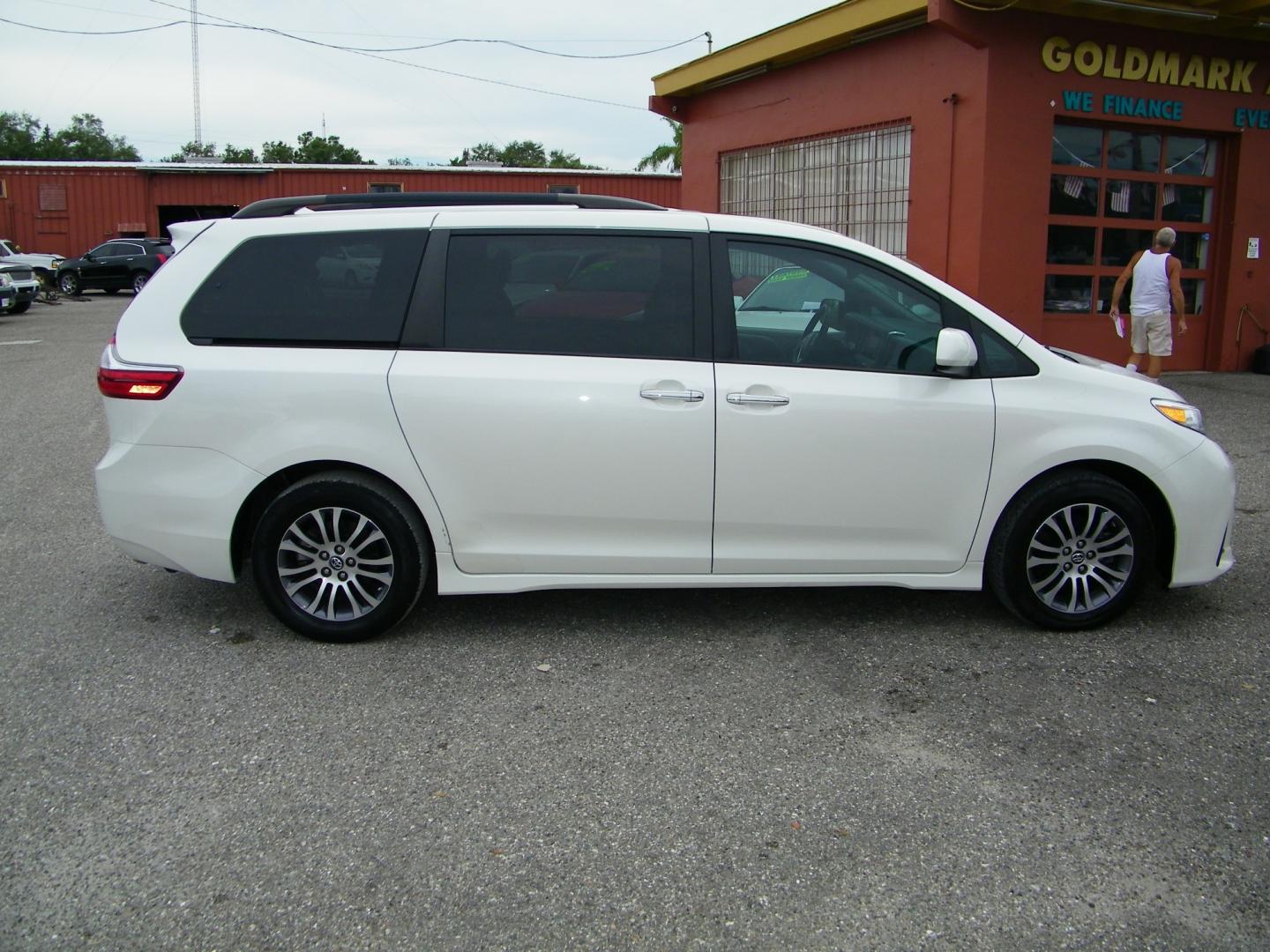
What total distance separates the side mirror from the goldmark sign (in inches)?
328

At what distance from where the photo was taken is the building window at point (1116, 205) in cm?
1185

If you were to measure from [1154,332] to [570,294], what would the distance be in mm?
8324

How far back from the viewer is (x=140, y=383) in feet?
14.3

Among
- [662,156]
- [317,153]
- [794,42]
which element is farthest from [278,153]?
[794,42]

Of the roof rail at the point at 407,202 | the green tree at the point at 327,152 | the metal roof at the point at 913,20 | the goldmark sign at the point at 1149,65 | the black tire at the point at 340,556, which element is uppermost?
the green tree at the point at 327,152

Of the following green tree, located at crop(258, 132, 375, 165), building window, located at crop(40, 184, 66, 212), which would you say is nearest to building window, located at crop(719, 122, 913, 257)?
building window, located at crop(40, 184, 66, 212)

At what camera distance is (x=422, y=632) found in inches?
184

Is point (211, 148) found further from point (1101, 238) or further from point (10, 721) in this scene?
point (10, 721)

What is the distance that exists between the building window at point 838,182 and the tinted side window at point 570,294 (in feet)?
27.6

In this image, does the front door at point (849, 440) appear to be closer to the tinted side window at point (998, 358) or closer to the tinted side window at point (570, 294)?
the tinted side window at point (998, 358)

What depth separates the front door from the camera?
14.3 feet

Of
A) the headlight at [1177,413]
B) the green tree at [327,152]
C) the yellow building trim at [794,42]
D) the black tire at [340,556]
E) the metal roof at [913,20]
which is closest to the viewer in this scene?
the black tire at [340,556]

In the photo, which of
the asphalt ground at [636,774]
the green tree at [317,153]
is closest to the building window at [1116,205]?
the asphalt ground at [636,774]

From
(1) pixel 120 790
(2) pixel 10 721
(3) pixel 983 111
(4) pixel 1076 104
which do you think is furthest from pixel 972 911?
(4) pixel 1076 104
